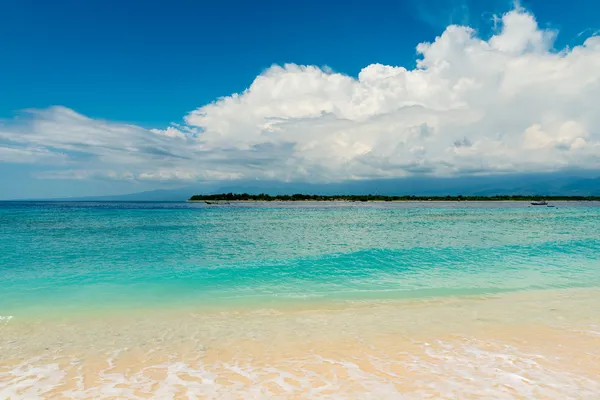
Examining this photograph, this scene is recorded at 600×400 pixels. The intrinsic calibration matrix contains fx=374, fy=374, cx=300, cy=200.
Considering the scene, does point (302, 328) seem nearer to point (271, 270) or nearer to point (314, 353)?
point (314, 353)

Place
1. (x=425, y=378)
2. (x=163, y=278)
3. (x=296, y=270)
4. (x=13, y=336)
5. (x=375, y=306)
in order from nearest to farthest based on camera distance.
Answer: (x=425, y=378)
(x=13, y=336)
(x=375, y=306)
(x=163, y=278)
(x=296, y=270)

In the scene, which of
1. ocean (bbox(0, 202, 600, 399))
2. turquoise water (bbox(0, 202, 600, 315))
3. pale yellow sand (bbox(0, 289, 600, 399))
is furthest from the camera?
turquoise water (bbox(0, 202, 600, 315))

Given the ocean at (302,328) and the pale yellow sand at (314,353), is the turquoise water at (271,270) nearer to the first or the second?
the ocean at (302,328)

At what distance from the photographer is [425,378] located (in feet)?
22.8

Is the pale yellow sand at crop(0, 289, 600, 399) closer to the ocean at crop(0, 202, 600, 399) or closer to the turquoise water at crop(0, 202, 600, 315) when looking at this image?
the ocean at crop(0, 202, 600, 399)

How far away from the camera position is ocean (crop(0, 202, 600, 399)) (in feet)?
22.4

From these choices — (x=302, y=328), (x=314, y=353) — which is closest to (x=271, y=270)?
(x=302, y=328)

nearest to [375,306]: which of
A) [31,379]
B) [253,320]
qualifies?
[253,320]

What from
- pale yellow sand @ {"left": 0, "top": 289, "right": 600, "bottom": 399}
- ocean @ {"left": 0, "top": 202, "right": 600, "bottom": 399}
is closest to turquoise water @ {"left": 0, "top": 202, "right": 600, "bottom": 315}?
ocean @ {"left": 0, "top": 202, "right": 600, "bottom": 399}

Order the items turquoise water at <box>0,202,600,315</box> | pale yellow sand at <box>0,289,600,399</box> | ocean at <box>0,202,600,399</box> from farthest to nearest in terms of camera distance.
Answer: turquoise water at <box>0,202,600,315</box>, ocean at <box>0,202,600,399</box>, pale yellow sand at <box>0,289,600,399</box>

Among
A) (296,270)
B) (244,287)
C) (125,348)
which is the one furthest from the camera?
(296,270)

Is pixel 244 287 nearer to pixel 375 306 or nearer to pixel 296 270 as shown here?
pixel 296 270

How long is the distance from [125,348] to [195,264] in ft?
42.3

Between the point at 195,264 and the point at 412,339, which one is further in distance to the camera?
the point at 195,264
